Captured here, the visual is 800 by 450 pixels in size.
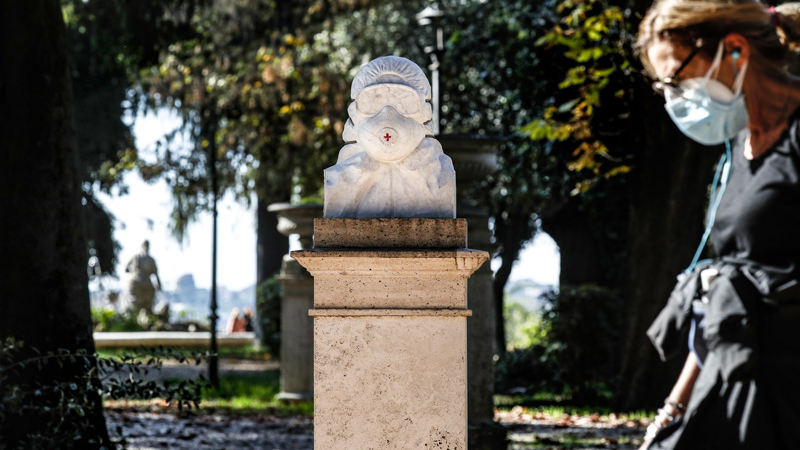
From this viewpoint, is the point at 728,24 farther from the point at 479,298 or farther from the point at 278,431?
the point at 278,431

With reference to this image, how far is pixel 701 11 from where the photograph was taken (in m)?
2.01

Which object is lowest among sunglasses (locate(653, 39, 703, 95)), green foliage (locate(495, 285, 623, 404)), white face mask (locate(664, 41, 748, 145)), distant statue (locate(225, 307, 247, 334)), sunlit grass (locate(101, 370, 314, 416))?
distant statue (locate(225, 307, 247, 334))

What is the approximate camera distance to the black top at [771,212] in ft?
6.27

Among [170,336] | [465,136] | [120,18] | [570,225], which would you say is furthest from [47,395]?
[170,336]

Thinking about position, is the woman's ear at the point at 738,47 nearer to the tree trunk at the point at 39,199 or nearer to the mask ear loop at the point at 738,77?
the mask ear loop at the point at 738,77

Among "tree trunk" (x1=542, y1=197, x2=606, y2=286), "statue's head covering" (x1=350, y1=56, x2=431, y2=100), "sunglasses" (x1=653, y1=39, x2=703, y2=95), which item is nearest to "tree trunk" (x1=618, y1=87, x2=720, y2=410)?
"tree trunk" (x1=542, y1=197, x2=606, y2=286)

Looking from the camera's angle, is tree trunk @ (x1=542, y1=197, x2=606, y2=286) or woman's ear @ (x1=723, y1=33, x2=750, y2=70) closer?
woman's ear @ (x1=723, y1=33, x2=750, y2=70)

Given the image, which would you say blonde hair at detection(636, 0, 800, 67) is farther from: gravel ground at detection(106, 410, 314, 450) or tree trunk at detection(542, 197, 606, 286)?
tree trunk at detection(542, 197, 606, 286)

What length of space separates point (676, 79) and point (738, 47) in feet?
0.56

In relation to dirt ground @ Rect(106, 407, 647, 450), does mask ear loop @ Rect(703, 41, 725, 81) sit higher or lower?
higher

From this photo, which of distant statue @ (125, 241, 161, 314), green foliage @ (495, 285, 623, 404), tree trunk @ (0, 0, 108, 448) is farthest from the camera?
distant statue @ (125, 241, 161, 314)

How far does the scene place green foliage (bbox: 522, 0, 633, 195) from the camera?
935 centimetres

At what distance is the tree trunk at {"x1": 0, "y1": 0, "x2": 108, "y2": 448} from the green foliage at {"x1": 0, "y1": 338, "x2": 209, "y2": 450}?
4cm

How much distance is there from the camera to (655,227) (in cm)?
1000
